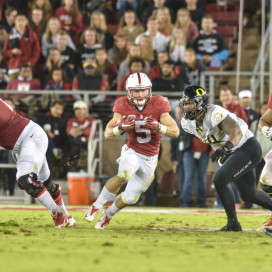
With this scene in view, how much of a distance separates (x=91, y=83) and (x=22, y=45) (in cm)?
175

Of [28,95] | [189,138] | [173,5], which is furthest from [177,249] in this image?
[173,5]

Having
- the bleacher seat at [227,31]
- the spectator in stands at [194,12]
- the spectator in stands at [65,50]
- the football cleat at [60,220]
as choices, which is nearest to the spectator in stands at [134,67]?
the spectator in stands at [65,50]

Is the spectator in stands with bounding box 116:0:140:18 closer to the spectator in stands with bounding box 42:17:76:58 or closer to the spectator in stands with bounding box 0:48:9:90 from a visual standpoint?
the spectator in stands with bounding box 42:17:76:58

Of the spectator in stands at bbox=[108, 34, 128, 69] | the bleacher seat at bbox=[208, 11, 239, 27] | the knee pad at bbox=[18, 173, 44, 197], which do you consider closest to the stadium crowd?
the spectator in stands at bbox=[108, 34, 128, 69]

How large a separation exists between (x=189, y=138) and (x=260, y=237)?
550 centimetres

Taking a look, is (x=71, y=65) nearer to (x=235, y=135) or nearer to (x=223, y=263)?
(x=235, y=135)

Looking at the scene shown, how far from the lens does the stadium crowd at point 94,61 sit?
41.8 ft

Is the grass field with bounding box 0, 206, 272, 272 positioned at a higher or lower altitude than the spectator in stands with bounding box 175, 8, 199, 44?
lower

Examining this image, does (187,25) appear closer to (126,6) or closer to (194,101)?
(126,6)

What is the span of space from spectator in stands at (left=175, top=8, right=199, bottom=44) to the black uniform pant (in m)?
6.83

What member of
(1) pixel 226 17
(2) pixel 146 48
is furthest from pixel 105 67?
(1) pixel 226 17

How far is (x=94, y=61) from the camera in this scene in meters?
13.5

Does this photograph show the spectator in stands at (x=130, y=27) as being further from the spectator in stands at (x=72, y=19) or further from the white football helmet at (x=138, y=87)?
the white football helmet at (x=138, y=87)

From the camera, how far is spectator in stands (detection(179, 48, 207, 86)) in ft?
42.9
